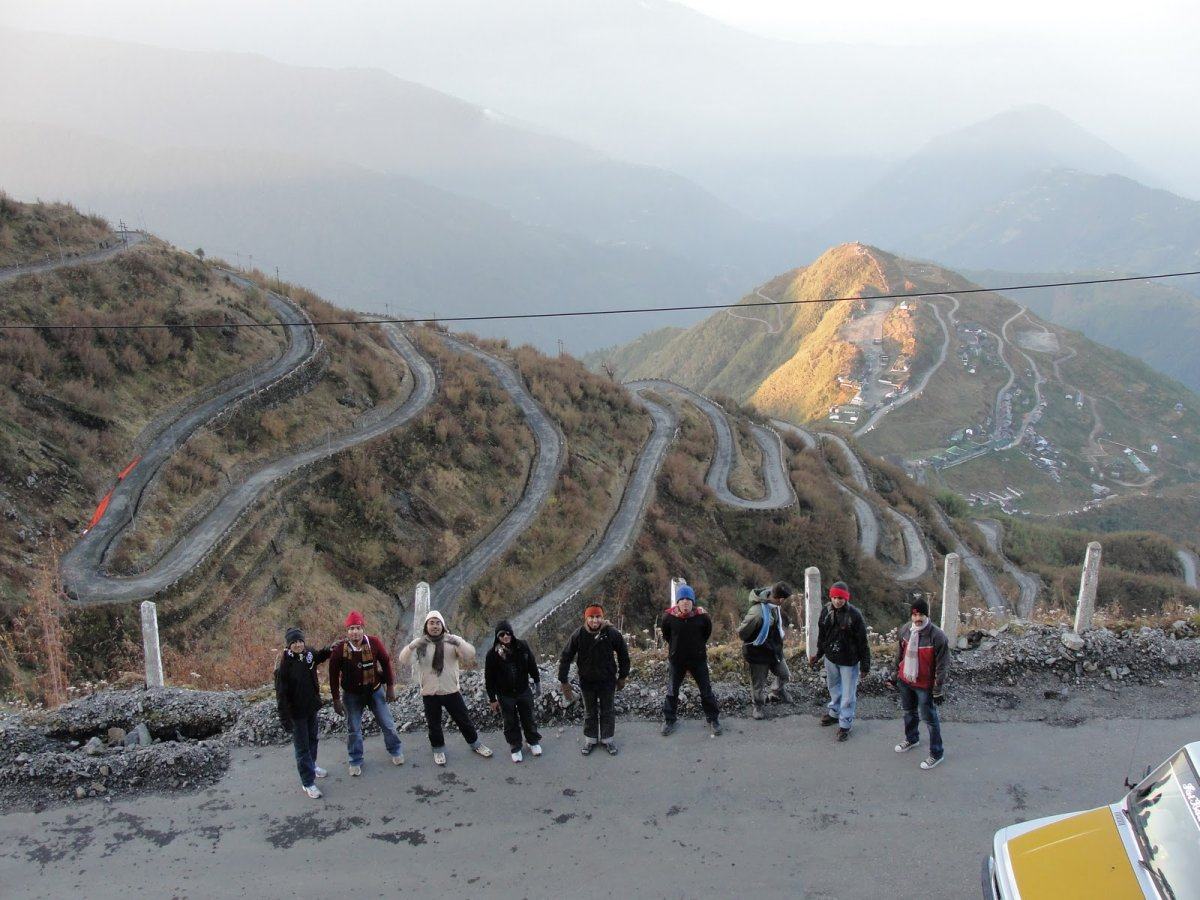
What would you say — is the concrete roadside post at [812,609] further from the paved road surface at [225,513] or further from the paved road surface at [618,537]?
the paved road surface at [225,513]

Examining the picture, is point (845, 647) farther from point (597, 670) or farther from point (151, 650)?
point (151, 650)

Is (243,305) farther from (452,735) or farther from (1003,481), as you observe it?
(1003,481)

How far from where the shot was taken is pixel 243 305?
1129 inches

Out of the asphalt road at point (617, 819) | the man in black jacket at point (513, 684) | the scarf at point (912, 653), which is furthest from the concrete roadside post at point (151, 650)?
the scarf at point (912, 653)

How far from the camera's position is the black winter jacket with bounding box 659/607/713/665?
8.08 m

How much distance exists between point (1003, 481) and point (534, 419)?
8454cm

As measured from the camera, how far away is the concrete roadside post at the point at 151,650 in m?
9.08

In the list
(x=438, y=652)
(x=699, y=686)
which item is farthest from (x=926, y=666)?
(x=438, y=652)

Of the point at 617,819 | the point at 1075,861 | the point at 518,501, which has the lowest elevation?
the point at 617,819

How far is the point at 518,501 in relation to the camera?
84.2 ft

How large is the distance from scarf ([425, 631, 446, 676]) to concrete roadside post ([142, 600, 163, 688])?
3733 millimetres

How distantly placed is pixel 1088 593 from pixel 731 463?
1151 inches

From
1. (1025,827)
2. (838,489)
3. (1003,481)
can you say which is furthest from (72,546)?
(1003,481)

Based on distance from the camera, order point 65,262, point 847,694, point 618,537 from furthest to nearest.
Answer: point 618,537, point 65,262, point 847,694
